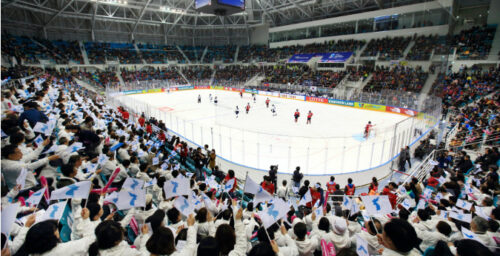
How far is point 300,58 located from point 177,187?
45000 mm

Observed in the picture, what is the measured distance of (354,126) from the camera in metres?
19.3

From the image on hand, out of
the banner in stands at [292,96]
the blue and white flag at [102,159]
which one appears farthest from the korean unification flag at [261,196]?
the banner in stands at [292,96]

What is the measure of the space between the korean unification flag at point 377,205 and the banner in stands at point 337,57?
38.5 metres

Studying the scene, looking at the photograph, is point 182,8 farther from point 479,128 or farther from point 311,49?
point 479,128

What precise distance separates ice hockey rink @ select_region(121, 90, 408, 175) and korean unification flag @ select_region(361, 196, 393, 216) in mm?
5949

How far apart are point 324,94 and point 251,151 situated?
23.3m

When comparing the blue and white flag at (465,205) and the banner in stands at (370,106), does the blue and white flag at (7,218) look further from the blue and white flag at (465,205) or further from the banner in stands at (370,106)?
the banner in stands at (370,106)

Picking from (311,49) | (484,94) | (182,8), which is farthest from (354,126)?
(182,8)

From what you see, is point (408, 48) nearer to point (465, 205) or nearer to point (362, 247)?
point (465, 205)

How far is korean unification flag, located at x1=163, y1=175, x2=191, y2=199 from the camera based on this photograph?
15.1 feet

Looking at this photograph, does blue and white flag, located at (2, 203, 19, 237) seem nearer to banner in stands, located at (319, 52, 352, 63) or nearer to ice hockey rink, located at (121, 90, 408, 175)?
ice hockey rink, located at (121, 90, 408, 175)

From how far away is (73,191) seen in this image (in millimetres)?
3727

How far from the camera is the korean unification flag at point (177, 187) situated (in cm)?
460

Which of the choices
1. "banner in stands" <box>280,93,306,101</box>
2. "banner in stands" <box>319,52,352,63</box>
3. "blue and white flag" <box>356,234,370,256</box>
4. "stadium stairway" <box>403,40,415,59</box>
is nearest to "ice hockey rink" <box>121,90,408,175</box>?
"banner in stands" <box>280,93,306,101</box>
